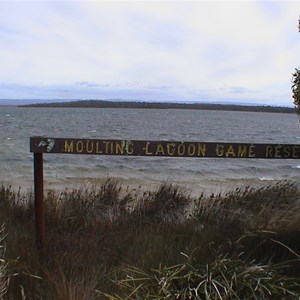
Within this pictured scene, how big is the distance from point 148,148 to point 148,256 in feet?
3.48

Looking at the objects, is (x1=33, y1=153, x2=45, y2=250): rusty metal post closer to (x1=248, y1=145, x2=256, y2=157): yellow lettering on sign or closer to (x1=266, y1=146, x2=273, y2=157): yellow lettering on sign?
(x1=248, y1=145, x2=256, y2=157): yellow lettering on sign

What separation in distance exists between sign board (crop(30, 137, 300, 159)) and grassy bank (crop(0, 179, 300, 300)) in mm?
808

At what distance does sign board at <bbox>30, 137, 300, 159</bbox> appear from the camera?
163 inches

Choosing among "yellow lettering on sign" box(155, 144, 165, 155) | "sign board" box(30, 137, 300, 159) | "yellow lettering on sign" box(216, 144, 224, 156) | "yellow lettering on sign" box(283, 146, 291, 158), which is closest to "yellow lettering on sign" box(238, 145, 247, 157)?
"sign board" box(30, 137, 300, 159)

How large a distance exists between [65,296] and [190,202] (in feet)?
17.3

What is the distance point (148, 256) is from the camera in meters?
3.82

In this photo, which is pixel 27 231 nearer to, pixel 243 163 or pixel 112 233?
Result: pixel 112 233

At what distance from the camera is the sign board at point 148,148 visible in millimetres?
4133

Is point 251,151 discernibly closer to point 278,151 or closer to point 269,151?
point 269,151

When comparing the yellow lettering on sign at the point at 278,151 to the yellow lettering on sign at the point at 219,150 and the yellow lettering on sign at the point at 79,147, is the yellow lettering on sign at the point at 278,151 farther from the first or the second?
the yellow lettering on sign at the point at 79,147

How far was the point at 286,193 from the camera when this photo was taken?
825cm

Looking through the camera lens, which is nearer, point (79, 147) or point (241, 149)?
point (79, 147)

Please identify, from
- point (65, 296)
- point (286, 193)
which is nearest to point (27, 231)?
point (65, 296)

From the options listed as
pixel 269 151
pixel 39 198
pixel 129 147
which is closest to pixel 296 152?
pixel 269 151
